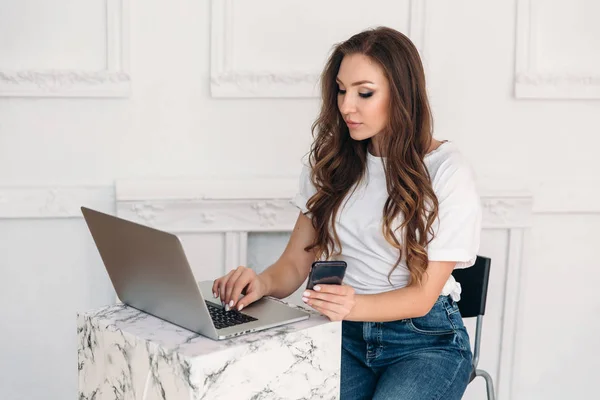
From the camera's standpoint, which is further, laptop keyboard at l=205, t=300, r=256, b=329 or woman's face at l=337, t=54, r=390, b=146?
woman's face at l=337, t=54, r=390, b=146

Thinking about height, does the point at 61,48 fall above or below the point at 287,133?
above

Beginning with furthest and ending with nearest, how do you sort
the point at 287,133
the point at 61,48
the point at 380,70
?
the point at 287,133, the point at 61,48, the point at 380,70

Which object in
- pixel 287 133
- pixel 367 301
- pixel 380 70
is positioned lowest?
pixel 367 301

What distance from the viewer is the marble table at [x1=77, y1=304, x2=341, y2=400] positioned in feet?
4.75

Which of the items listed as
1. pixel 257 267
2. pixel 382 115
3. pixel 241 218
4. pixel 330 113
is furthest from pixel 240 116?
pixel 382 115

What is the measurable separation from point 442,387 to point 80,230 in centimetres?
137

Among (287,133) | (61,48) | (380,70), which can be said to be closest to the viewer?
(380,70)

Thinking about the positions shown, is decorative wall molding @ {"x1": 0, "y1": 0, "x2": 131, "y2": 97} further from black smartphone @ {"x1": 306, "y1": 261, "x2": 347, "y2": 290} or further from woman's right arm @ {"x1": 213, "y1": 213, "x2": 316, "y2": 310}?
black smartphone @ {"x1": 306, "y1": 261, "x2": 347, "y2": 290}

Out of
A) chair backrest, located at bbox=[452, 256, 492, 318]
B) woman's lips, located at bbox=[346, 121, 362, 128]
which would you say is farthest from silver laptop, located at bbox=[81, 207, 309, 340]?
chair backrest, located at bbox=[452, 256, 492, 318]

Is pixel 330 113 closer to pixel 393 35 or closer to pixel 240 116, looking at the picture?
pixel 393 35

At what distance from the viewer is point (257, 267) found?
2.84 metres

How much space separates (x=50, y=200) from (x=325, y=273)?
130cm

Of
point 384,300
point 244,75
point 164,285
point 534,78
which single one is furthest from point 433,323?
point 534,78

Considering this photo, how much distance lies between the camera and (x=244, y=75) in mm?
2654
